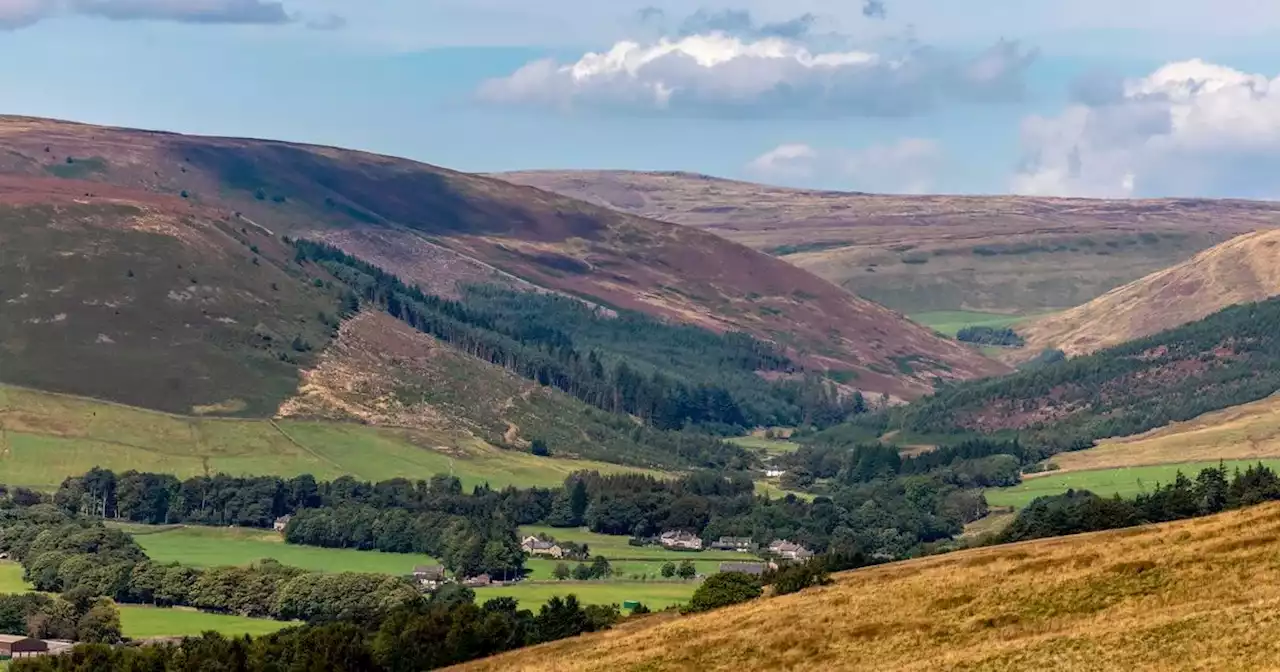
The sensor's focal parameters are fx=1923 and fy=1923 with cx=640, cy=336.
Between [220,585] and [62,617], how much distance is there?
2008 cm

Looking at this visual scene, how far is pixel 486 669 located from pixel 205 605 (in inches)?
2933

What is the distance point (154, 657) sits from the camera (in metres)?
116

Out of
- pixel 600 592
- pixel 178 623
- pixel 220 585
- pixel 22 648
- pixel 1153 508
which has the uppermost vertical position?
pixel 1153 508

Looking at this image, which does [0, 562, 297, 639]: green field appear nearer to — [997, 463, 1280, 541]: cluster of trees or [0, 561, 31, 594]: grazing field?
[0, 561, 31, 594]: grazing field

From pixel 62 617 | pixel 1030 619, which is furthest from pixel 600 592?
pixel 1030 619

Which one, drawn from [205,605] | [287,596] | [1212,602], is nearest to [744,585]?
[1212,602]

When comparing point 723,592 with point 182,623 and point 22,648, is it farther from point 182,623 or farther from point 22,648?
point 182,623

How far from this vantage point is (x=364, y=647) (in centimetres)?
11400

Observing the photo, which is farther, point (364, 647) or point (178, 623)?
point (178, 623)

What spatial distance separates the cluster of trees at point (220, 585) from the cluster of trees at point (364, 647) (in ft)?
116

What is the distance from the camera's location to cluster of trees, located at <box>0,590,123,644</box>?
14900cm

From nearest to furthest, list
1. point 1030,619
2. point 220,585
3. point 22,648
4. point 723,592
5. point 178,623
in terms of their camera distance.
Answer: point 1030,619 < point 723,592 < point 22,648 < point 178,623 < point 220,585

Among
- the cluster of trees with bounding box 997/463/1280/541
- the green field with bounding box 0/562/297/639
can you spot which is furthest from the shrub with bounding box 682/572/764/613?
the green field with bounding box 0/562/297/639

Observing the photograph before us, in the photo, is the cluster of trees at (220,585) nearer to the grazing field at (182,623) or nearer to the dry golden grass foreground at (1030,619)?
the grazing field at (182,623)
